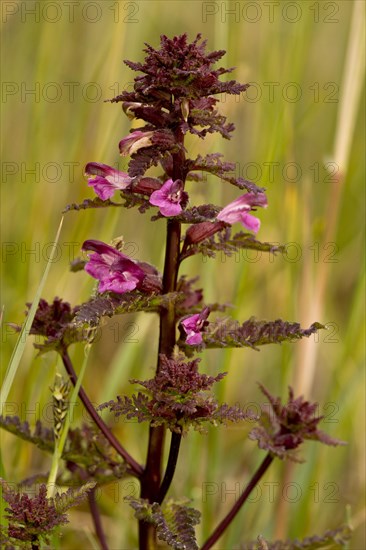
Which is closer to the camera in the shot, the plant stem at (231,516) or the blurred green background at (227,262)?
the plant stem at (231,516)

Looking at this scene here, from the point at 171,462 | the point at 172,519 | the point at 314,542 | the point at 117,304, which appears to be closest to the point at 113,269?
the point at 117,304

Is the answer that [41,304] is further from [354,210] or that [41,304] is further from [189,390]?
[354,210]

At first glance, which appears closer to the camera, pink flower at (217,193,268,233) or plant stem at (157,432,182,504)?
plant stem at (157,432,182,504)

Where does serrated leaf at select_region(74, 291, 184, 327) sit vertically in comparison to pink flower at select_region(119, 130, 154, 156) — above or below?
below

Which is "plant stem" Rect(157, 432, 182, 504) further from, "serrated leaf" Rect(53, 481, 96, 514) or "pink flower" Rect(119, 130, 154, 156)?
"pink flower" Rect(119, 130, 154, 156)

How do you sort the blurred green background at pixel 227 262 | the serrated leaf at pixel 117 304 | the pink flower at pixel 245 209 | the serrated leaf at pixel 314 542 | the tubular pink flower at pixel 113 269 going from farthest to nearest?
1. the blurred green background at pixel 227 262
2. the serrated leaf at pixel 314 542
3. the pink flower at pixel 245 209
4. the tubular pink flower at pixel 113 269
5. the serrated leaf at pixel 117 304

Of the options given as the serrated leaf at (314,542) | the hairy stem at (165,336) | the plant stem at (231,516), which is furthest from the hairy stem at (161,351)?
the serrated leaf at (314,542)

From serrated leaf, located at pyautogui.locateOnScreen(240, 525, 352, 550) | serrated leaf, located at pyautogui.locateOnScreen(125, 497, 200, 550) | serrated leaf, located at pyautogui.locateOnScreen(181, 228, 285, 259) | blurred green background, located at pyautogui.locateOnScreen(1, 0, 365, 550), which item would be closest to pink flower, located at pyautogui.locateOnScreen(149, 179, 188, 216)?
serrated leaf, located at pyautogui.locateOnScreen(181, 228, 285, 259)

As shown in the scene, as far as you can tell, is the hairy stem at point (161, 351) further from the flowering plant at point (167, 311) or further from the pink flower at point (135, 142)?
the pink flower at point (135, 142)
